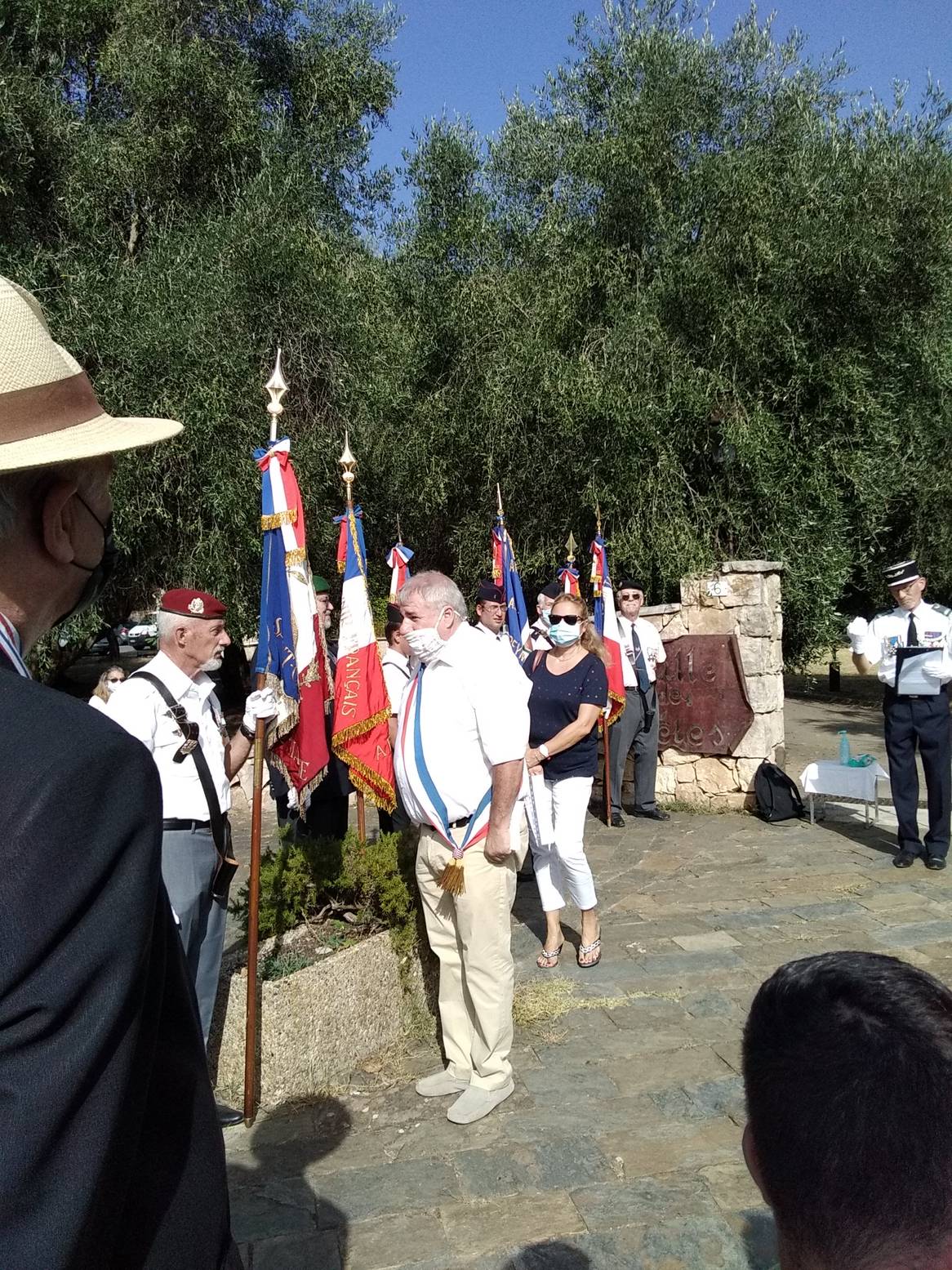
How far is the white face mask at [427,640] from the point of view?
3971 mm

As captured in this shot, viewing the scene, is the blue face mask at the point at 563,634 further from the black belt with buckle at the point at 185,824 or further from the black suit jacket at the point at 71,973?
the black suit jacket at the point at 71,973

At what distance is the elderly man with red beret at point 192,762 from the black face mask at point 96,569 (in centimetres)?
234

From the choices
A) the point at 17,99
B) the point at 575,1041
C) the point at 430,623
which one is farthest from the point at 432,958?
the point at 17,99

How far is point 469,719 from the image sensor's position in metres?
3.93

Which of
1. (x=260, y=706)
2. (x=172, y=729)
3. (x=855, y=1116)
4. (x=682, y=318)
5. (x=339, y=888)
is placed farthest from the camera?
(x=682, y=318)

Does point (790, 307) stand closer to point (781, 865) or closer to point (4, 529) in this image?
point (781, 865)

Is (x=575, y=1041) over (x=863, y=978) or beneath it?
beneath

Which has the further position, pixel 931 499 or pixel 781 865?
pixel 931 499

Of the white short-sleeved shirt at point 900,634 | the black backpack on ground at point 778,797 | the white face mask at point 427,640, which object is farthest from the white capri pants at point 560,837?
the black backpack on ground at point 778,797

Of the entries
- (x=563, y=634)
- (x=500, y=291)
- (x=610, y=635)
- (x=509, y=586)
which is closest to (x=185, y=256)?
(x=500, y=291)

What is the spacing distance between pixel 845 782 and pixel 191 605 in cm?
641

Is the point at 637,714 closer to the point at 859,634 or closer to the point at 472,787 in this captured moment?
the point at 859,634

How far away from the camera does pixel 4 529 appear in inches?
44.4

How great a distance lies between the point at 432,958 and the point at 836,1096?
3955mm
